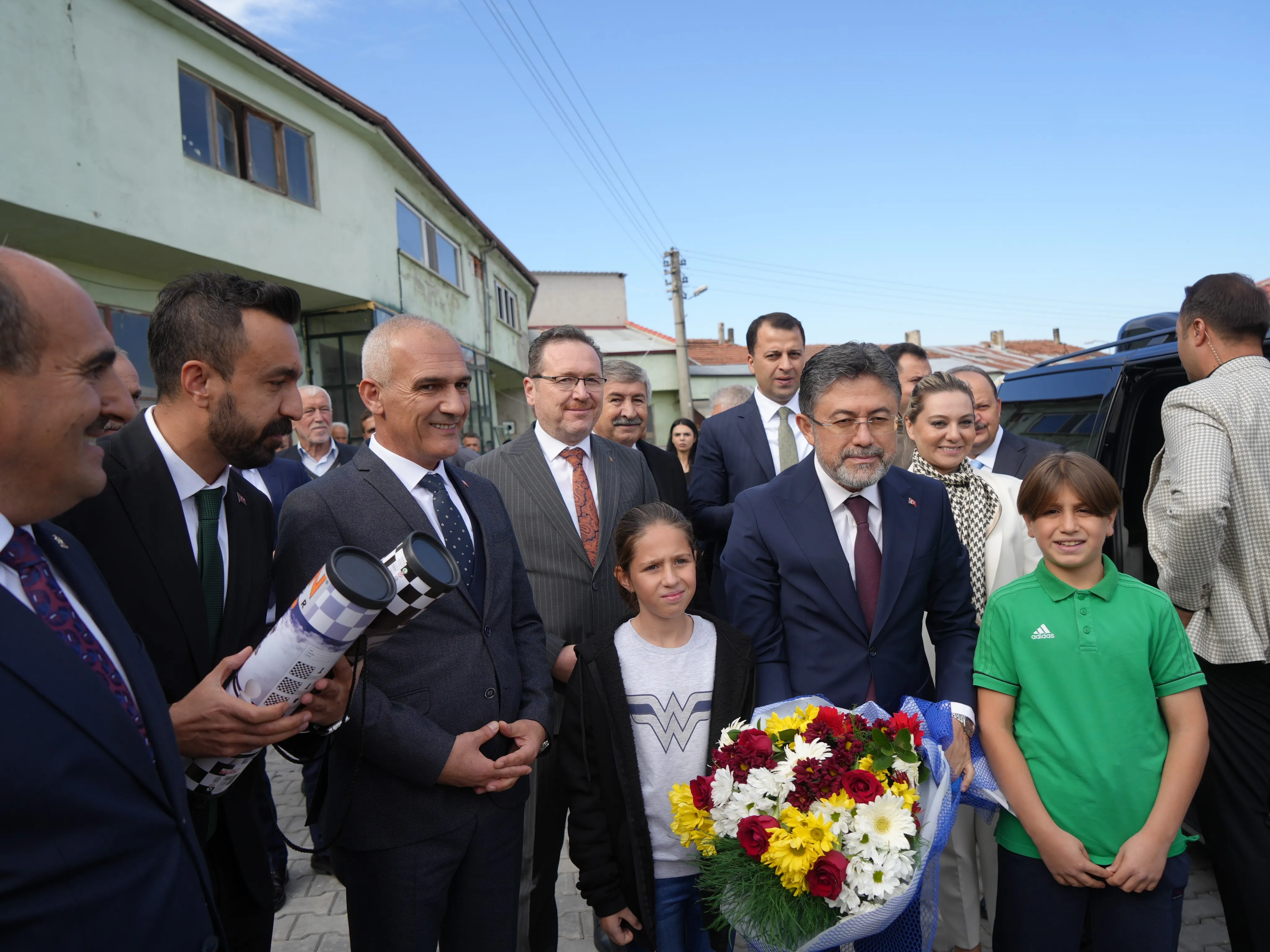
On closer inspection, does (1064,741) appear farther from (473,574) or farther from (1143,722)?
(473,574)

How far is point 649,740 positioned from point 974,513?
5.64 ft

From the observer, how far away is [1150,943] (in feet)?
7.01

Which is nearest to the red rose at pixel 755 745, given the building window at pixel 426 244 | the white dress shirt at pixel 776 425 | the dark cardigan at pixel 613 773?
the dark cardigan at pixel 613 773

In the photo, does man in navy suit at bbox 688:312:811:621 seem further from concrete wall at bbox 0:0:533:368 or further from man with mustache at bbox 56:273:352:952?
concrete wall at bbox 0:0:533:368

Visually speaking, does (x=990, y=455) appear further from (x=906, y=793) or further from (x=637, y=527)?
(x=906, y=793)

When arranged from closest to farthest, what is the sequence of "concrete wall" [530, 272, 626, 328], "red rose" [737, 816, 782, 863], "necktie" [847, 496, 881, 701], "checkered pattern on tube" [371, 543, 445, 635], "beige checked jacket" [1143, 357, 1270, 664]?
"checkered pattern on tube" [371, 543, 445, 635] < "red rose" [737, 816, 782, 863] < "necktie" [847, 496, 881, 701] < "beige checked jacket" [1143, 357, 1270, 664] < "concrete wall" [530, 272, 626, 328]

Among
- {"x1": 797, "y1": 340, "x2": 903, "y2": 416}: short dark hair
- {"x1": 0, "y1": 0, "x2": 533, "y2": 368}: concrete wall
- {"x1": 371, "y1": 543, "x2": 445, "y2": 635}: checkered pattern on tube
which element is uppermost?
{"x1": 0, "y1": 0, "x2": 533, "y2": 368}: concrete wall

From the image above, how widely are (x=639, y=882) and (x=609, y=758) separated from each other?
14.2 inches

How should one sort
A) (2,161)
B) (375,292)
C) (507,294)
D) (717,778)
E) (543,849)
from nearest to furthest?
(717,778) → (543,849) → (2,161) → (375,292) → (507,294)

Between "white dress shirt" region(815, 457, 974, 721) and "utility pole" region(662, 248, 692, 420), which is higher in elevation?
"utility pole" region(662, 248, 692, 420)

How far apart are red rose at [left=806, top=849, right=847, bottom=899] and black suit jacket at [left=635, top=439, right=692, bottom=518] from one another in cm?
221

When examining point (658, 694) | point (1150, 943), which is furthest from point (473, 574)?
point (1150, 943)

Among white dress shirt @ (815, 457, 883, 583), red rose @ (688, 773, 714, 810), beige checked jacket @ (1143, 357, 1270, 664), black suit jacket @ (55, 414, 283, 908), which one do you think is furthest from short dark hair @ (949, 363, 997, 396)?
black suit jacket @ (55, 414, 283, 908)

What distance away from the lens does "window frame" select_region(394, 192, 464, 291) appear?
13516mm
